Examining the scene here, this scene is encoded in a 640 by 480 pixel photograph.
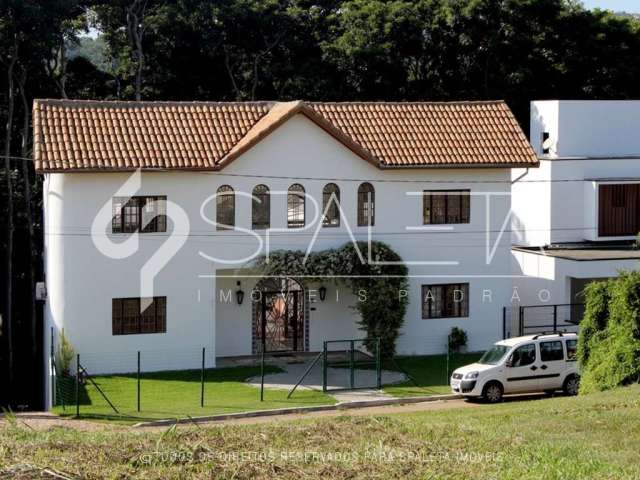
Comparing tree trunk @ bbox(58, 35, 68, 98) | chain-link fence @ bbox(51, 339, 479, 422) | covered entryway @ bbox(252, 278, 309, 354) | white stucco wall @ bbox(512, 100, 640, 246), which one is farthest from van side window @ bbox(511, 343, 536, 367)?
tree trunk @ bbox(58, 35, 68, 98)

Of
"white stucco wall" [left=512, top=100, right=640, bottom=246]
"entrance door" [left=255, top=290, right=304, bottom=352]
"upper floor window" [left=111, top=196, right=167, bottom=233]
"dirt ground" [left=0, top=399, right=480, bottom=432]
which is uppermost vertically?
"white stucco wall" [left=512, top=100, right=640, bottom=246]

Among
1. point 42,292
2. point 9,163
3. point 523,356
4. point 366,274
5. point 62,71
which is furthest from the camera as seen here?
point 62,71

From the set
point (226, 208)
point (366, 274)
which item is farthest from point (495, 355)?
point (226, 208)

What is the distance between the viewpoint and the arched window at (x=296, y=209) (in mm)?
31625

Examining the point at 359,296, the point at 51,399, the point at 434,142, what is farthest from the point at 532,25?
the point at 51,399

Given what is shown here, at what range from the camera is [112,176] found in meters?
29.7

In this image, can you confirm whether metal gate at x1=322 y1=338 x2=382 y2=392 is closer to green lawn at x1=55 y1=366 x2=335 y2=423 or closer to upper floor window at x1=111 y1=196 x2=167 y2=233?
green lawn at x1=55 y1=366 x2=335 y2=423

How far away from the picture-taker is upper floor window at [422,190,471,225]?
32.9 m

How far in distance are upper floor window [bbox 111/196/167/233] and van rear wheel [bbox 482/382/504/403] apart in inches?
389

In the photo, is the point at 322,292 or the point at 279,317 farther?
the point at 279,317

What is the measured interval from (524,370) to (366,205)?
7.66 meters

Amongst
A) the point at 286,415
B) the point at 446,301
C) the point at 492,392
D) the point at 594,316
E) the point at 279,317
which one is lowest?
the point at 286,415

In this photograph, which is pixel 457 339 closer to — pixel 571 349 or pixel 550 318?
pixel 550 318

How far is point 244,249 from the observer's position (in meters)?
31.1
